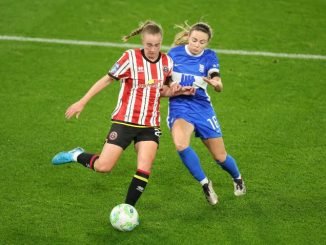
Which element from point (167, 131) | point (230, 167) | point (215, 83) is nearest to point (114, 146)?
point (215, 83)

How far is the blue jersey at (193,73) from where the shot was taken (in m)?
7.95

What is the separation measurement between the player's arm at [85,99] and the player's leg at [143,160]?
0.64m

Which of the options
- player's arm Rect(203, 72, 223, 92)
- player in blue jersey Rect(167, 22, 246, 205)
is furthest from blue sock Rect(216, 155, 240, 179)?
player's arm Rect(203, 72, 223, 92)

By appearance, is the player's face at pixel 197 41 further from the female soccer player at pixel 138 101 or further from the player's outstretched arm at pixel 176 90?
the player's outstretched arm at pixel 176 90

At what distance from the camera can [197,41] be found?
7.83 meters

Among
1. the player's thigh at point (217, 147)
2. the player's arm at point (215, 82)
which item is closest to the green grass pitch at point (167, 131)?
the player's thigh at point (217, 147)

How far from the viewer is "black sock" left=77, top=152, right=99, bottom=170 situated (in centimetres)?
788

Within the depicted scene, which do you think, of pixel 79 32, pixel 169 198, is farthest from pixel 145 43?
pixel 79 32

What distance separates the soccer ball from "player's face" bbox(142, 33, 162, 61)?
1.63 metres

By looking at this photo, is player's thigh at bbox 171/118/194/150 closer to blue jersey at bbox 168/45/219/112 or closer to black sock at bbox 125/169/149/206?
blue jersey at bbox 168/45/219/112

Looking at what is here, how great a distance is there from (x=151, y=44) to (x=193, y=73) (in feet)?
2.41

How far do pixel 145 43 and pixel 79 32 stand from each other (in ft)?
20.5

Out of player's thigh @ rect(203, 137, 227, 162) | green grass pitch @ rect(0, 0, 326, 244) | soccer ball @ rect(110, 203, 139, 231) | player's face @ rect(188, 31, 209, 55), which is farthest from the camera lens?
player's thigh @ rect(203, 137, 227, 162)

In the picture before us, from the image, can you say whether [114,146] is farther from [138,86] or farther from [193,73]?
[193,73]
